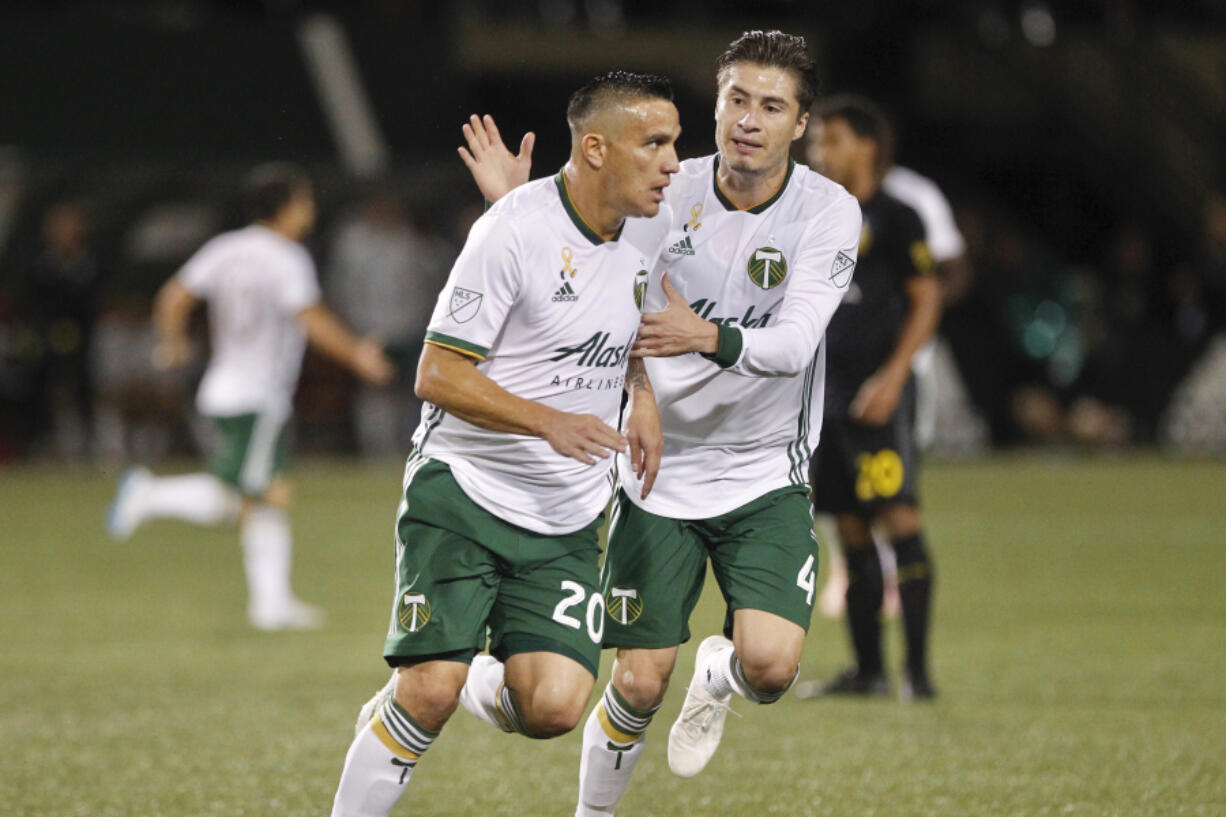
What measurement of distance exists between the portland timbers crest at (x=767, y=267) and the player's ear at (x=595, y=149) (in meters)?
0.70

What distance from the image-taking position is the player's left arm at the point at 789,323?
470cm

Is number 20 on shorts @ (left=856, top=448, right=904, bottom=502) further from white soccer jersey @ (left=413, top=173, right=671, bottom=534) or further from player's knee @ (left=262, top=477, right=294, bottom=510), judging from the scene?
player's knee @ (left=262, top=477, right=294, bottom=510)

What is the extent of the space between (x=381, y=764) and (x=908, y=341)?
11.5 ft

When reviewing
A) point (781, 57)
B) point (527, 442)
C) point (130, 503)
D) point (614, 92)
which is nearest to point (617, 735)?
point (527, 442)

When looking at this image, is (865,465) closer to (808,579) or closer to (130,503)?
(808,579)

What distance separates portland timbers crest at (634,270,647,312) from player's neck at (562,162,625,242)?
148 mm

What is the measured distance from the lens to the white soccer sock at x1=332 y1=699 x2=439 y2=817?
4.58m

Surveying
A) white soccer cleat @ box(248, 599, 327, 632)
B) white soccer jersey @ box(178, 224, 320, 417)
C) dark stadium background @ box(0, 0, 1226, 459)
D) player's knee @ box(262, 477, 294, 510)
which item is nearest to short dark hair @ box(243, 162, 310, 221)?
white soccer jersey @ box(178, 224, 320, 417)

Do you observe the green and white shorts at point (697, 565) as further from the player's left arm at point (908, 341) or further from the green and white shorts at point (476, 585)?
the player's left arm at point (908, 341)

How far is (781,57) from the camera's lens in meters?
5.12

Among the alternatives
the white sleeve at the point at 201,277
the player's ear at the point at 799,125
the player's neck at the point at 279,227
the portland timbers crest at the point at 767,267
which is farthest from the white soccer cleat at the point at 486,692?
the white sleeve at the point at 201,277

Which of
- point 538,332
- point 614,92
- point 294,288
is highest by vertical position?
point 614,92

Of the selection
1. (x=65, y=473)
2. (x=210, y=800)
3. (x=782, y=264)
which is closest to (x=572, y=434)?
(x=782, y=264)

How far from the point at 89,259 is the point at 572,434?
1458 centimetres
